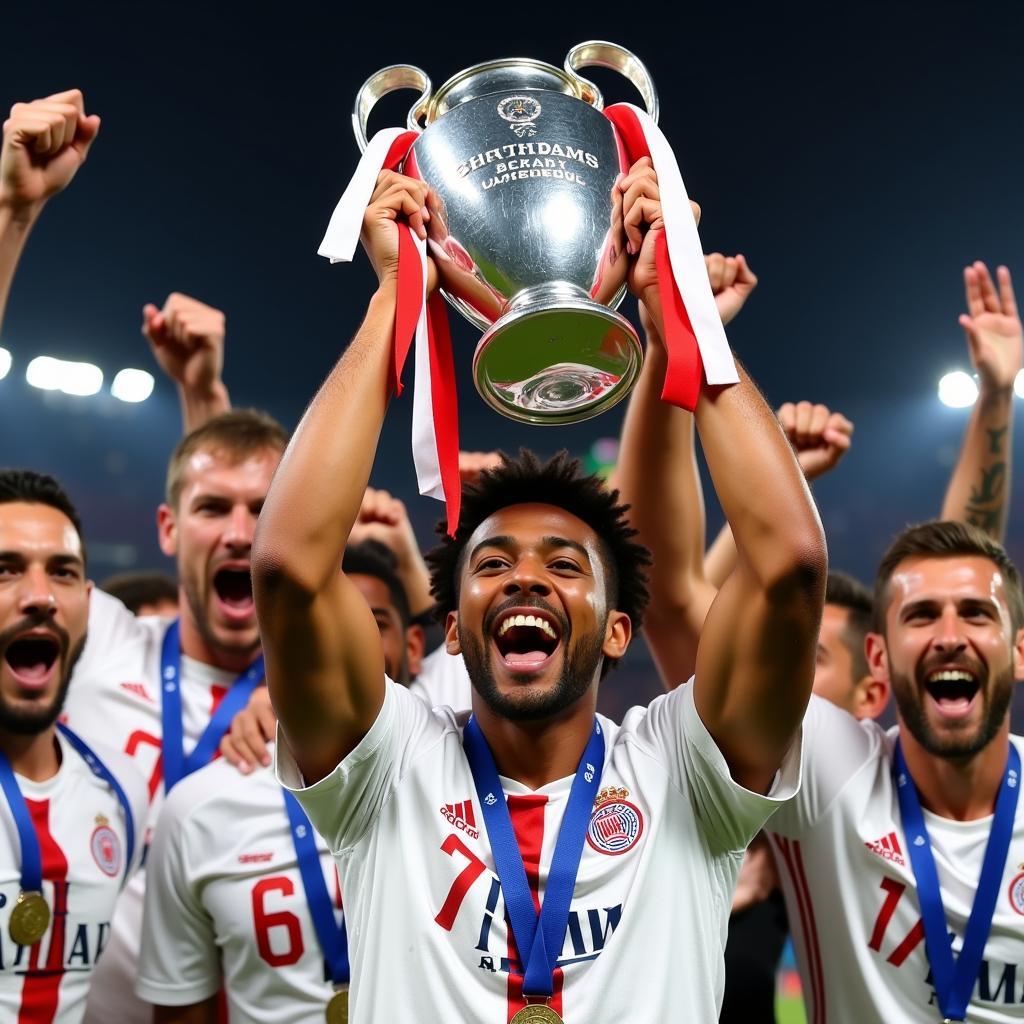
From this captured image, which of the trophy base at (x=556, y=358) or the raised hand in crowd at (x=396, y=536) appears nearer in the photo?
the trophy base at (x=556, y=358)

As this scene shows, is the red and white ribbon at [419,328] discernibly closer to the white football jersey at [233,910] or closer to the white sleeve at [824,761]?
the white football jersey at [233,910]

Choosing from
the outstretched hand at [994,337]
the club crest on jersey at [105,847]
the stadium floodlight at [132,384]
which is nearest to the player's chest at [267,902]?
Result: the club crest on jersey at [105,847]

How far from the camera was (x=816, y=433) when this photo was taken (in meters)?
2.68

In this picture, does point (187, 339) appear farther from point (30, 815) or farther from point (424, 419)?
point (424, 419)

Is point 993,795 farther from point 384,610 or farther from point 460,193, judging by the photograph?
point 460,193

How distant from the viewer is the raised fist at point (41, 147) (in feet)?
7.96

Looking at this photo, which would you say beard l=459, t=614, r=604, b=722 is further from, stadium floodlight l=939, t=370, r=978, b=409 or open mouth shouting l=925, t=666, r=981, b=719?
stadium floodlight l=939, t=370, r=978, b=409

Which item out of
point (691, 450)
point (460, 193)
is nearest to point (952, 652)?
point (691, 450)

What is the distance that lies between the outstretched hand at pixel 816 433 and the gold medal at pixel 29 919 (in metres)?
1.83

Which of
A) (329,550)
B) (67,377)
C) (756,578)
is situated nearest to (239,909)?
(329,550)

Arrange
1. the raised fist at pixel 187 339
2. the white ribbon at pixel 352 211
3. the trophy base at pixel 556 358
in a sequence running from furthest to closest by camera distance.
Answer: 1. the raised fist at pixel 187 339
2. the white ribbon at pixel 352 211
3. the trophy base at pixel 556 358

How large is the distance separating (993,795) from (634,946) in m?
1.15

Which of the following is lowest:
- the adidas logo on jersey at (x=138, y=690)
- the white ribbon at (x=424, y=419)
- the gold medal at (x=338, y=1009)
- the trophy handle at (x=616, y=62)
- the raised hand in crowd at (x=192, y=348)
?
the gold medal at (x=338, y=1009)

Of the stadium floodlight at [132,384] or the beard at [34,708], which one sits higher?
the stadium floodlight at [132,384]
